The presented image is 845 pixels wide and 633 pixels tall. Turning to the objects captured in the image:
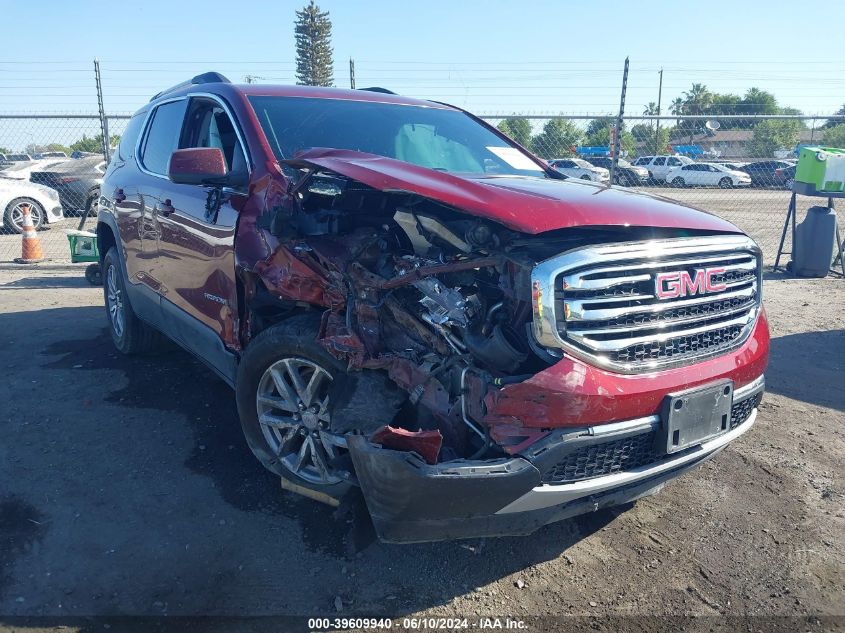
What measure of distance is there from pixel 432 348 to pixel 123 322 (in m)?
3.83

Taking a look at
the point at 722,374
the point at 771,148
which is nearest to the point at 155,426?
the point at 722,374

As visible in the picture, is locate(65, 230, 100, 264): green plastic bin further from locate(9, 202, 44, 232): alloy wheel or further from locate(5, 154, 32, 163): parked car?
locate(5, 154, 32, 163): parked car

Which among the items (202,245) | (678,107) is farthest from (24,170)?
(678,107)

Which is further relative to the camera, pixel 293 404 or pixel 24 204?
pixel 24 204

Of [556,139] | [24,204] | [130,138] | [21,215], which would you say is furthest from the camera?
[21,215]

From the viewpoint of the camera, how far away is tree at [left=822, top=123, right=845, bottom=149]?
805 inches

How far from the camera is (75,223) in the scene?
15.7 m

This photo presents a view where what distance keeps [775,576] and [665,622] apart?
0.65 m

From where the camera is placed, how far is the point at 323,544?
3.08 meters

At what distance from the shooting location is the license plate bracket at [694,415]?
2.60 m

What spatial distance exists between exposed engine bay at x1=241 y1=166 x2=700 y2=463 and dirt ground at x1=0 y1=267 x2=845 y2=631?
0.71m

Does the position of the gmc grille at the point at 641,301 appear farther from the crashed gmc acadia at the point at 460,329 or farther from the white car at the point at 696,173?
the white car at the point at 696,173

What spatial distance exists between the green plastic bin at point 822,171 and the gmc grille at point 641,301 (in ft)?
23.1

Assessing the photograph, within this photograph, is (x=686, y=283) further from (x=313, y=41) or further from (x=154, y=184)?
(x=313, y=41)
